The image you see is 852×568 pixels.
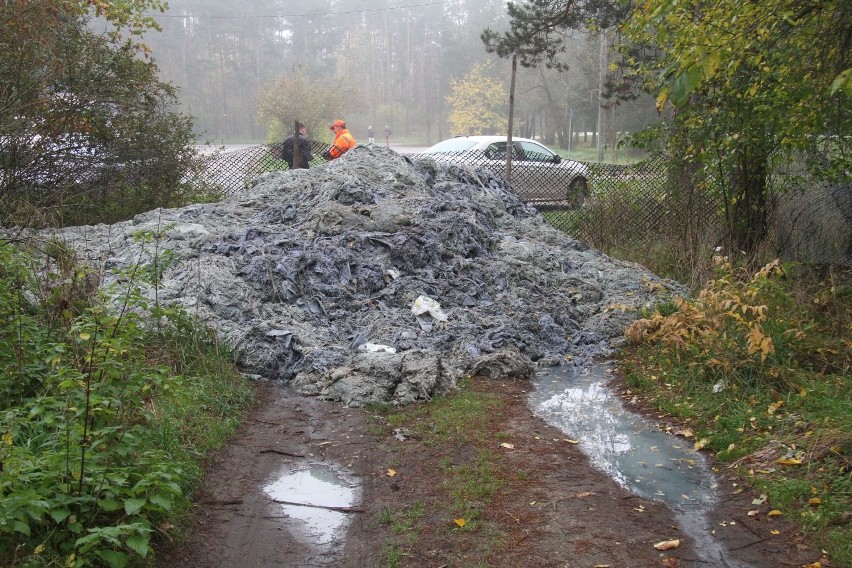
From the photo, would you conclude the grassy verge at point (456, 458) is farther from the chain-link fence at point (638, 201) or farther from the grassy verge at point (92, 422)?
the chain-link fence at point (638, 201)

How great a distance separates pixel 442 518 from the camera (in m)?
4.20

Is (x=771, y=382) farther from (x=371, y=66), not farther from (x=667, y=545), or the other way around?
(x=371, y=66)

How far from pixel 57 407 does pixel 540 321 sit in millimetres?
4979

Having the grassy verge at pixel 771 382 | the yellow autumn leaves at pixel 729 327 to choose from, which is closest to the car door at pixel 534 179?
the grassy verge at pixel 771 382

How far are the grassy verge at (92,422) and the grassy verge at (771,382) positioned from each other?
11.1ft

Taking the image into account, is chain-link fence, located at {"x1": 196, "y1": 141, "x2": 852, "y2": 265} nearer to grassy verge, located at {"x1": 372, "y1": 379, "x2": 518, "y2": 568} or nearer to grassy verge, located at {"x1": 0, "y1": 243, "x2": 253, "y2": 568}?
grassy verge, located at {"x1": 372, "y1": 379, "x2": 518, "y2": 568}

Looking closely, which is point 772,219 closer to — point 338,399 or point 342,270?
point 342,270

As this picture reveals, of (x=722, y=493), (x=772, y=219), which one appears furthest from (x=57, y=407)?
(x=772, y=219)

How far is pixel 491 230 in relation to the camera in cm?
1005

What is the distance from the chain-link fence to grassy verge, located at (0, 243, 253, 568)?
248 inches

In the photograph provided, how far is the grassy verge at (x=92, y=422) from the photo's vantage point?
334 centimetres

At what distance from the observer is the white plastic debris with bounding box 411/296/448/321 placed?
305 inches

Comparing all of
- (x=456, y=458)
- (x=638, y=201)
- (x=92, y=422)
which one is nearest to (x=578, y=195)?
(x=638, y=201)

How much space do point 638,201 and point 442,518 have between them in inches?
344
